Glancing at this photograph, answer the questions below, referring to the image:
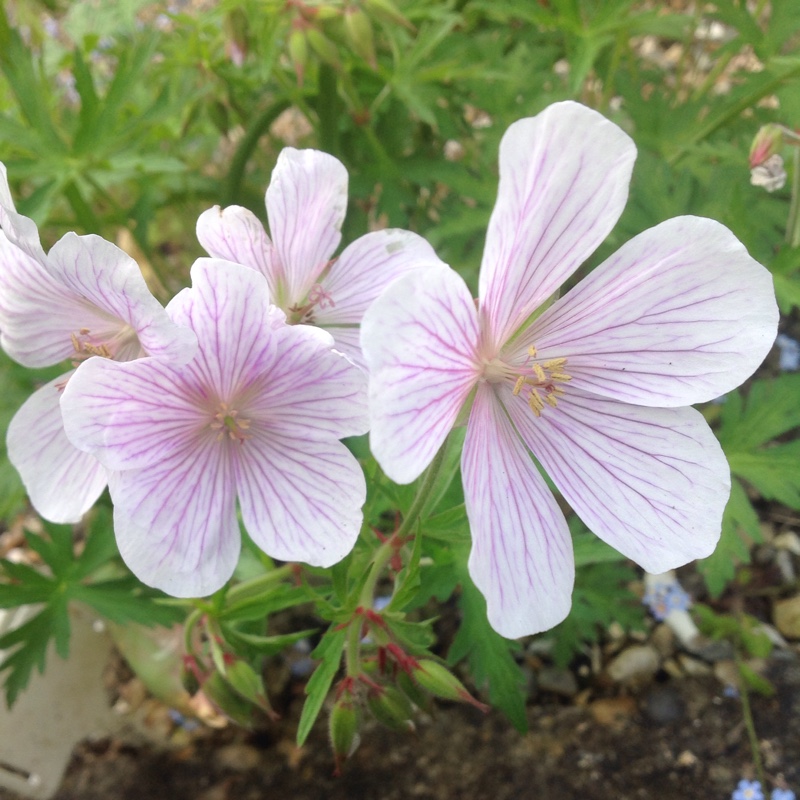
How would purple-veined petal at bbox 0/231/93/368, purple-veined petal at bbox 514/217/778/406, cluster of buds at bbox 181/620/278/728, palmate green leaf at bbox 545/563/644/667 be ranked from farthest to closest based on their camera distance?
palmate green leaf at bbox 545/563/644/667 → cluster of buds at bbox 181/620/278/728 → purple-veined petal at bbox 0/231/93/368 → purple-veined petal at bbox 514/217/778/406

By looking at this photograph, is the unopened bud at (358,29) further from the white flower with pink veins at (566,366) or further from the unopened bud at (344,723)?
the unopened bud at (344,723)

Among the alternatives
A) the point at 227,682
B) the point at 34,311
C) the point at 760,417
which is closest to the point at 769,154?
the point at 760,417

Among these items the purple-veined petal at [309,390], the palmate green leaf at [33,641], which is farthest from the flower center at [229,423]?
the palmate green leaf at [33,641]

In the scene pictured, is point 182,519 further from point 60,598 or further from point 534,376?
point 60,598

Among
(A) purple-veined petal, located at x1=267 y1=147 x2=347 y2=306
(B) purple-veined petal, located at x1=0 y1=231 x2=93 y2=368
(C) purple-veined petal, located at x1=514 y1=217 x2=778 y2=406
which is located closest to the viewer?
(C) purple-veined petal, located at x1=514 y1=217 x2=778 y2=406

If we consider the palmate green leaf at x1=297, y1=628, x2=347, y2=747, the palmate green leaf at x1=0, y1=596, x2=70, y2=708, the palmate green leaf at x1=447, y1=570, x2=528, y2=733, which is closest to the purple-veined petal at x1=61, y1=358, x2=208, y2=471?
the palmate green leaf at x1=297, y1=628, x2=347, y2=747

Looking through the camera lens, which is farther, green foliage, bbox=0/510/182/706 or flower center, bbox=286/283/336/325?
green foliage, bbox=0/510/182/706

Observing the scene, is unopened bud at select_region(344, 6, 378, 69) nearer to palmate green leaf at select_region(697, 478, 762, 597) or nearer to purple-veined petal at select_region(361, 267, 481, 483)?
purple-veined petal at select_region(361, 267, 481, 483)
